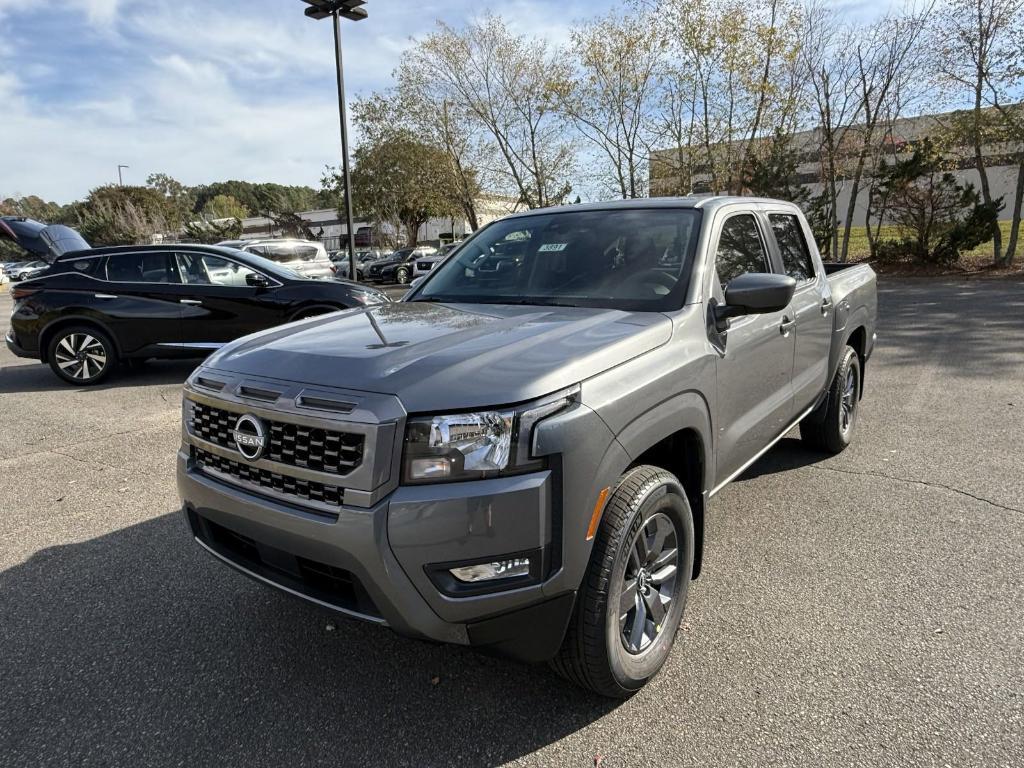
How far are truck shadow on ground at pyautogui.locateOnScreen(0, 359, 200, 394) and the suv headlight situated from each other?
7298mm

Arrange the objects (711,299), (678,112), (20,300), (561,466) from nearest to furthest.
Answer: (561,466), (711,299), (20,300), (678,112)

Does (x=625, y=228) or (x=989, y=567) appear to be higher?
(x=625, y=228)

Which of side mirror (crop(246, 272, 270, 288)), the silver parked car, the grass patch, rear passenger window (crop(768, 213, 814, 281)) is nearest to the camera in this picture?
rear passenger window (crop(768, 213, 814, 281))

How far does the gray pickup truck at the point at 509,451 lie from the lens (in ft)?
6.50

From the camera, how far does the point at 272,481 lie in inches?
89.2

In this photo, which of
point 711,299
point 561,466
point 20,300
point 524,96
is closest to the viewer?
point 561,466

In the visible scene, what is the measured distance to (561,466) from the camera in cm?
201

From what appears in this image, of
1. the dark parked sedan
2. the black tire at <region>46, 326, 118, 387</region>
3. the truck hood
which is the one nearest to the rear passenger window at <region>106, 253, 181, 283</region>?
the black tire at <region>46, 326, 118, 387</region>

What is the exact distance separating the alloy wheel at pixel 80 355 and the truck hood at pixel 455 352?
6.48 meters

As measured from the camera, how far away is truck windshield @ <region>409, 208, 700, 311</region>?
10.1 feet

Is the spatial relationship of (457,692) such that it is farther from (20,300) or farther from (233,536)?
(20,300)

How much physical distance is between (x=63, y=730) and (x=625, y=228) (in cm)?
310

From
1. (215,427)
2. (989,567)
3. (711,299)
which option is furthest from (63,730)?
(989,567)

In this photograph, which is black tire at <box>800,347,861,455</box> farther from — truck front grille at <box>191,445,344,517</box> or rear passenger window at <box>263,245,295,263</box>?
rear passenger window at <box>263,245,295,263</box>
